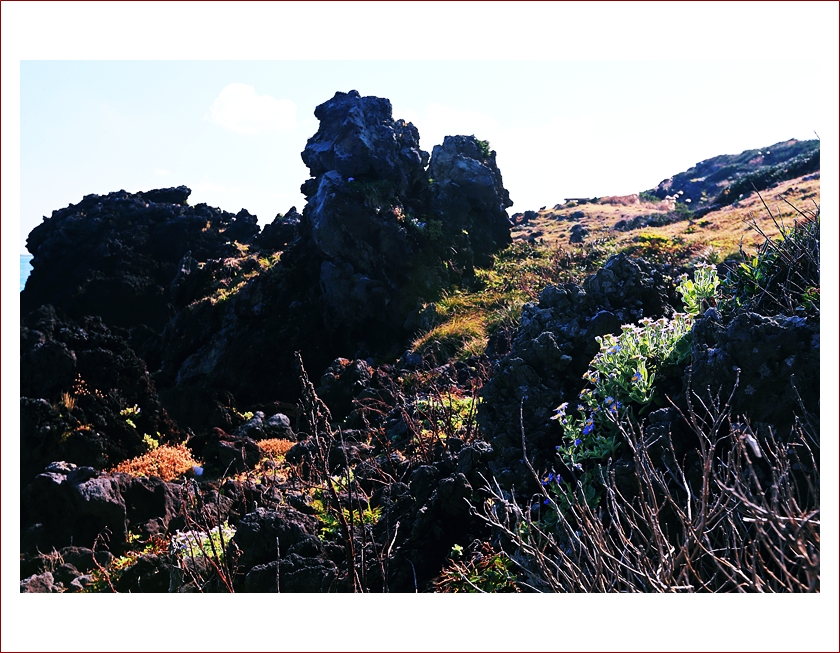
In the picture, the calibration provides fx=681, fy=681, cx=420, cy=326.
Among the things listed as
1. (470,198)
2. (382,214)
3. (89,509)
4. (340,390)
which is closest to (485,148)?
(470,198)

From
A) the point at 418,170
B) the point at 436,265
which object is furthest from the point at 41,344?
the point at 418,170

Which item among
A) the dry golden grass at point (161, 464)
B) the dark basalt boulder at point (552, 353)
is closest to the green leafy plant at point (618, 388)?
the dark basalt boulder at point (552, 353)

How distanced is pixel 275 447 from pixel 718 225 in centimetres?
1506

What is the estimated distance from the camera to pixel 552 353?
4727 mm

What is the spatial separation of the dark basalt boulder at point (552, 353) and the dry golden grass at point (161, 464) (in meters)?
4.74

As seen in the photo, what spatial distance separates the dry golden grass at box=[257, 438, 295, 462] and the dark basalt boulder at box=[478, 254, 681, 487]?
4197mm

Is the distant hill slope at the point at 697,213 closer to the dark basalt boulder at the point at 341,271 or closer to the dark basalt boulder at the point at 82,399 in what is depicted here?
the dark basalt boulder at the point at 341,271

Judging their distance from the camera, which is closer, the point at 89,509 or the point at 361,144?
the point at 89,509

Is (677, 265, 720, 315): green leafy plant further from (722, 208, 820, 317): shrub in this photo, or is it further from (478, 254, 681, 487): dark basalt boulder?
(478, 254, 681, 487): dark basalt boulder

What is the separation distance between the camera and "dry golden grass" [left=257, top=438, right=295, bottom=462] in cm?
853

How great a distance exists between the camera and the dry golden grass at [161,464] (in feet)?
26.3

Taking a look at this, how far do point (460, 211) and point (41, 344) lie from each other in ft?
33.8

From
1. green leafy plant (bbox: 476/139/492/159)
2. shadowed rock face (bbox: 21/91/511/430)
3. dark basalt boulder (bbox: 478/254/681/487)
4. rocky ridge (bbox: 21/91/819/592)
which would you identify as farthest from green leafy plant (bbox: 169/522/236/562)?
green leafy plant (bbox: 476/139/492/159)

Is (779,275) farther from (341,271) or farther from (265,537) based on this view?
(341,271)
